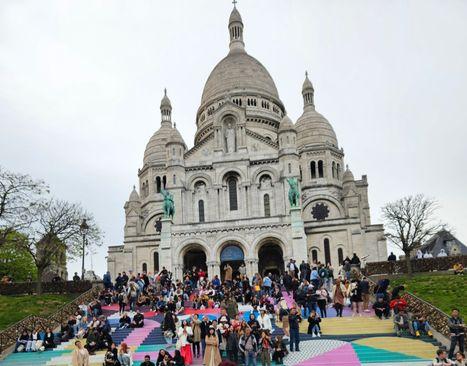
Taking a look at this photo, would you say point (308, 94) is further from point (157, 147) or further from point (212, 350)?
point (212, 350)

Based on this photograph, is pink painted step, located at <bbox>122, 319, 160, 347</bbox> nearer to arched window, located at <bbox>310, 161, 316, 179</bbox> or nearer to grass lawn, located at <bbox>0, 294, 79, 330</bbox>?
grass lawn, located at <bbox>0, 294, 79, 330</bbox>

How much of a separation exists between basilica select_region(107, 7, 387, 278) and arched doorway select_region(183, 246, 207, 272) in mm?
100

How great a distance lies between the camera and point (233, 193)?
2216 inches

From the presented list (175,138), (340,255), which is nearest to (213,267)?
(340,255)

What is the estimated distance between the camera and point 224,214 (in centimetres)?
5497

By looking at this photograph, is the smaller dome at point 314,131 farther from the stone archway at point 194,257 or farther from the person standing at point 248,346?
the person standing at point 248,346

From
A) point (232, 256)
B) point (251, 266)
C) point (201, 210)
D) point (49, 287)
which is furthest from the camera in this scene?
point (201, 210)

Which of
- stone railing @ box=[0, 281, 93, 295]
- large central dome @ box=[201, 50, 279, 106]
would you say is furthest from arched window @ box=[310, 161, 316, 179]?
stone railing @ box=[0, 281, 93, 295]

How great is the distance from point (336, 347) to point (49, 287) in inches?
965

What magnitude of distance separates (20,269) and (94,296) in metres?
27.2

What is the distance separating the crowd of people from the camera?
2138cm

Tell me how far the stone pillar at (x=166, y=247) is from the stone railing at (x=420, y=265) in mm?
18072

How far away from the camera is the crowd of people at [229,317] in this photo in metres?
21.4

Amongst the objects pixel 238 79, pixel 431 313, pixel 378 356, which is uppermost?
pixel 238 79
